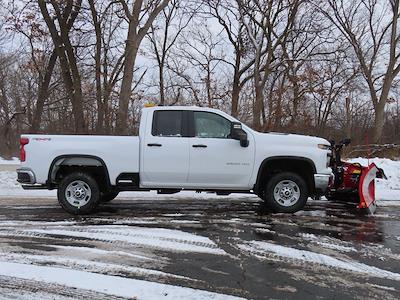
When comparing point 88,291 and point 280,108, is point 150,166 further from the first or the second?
point 280,108

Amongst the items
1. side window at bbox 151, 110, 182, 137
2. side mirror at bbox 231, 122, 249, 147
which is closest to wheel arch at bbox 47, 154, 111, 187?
side window at bbox 151, 110, 182, 137

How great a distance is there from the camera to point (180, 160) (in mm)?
8648

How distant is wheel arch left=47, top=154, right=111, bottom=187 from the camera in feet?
28.2

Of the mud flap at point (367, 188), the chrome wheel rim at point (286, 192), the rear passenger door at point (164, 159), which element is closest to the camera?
the rear passenger door at point (164, 159)

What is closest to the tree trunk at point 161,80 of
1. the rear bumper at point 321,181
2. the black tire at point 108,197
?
the black tire at point 108,197

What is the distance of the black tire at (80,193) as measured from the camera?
342 inches

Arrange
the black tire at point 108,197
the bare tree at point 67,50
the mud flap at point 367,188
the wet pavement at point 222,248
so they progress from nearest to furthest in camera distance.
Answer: the wet pavement at point 222,248 < the mud flap at point 367,188 < the black tire at point 108,197 < the bare tree at point 67,50

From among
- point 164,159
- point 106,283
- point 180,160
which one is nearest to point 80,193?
point 164,159

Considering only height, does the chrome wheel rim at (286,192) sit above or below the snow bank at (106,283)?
above

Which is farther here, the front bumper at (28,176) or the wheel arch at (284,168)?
the wheel arch at (284,168)

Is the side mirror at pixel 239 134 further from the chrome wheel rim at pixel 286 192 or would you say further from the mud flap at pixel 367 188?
the mud flap at pixel 367 188

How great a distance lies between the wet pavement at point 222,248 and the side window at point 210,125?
61.0 inches

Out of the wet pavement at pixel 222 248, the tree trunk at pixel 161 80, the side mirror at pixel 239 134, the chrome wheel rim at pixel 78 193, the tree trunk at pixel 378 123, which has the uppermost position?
the tree trunk at pixel 161 80

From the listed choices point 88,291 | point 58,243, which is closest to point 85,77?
point 58,243
